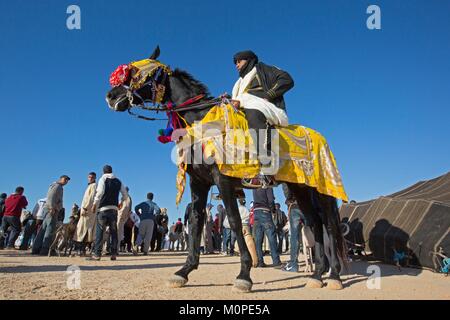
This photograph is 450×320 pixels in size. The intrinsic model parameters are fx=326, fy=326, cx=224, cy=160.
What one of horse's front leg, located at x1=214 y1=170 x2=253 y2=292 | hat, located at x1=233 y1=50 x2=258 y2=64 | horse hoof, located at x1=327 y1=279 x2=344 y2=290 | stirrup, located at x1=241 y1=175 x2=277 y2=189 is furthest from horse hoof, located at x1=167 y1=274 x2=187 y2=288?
hat, located at x1=233 y1=50 x2=258 y2=64

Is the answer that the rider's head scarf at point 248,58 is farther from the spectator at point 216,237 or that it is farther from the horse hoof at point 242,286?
the spectator at point 216,237

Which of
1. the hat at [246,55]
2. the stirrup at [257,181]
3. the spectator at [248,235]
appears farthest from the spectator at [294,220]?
the hat at [246,55]

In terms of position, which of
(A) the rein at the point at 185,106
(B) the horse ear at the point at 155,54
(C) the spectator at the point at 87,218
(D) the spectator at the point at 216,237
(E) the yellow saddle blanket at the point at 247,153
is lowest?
(D) the spectator at the point at 216,237

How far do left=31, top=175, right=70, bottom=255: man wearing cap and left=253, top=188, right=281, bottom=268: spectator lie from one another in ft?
21.6

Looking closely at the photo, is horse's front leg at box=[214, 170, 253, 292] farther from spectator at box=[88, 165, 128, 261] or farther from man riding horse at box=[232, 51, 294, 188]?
spectator at box=[88, 165, 128, 261]

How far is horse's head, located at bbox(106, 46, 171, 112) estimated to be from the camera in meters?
4.91

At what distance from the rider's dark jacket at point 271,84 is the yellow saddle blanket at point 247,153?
506 millimetres

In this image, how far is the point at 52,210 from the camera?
10.6 meters

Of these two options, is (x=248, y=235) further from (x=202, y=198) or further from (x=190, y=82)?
(x=190, y=82)

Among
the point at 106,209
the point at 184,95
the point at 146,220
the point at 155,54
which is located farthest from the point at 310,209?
the point at 146,220

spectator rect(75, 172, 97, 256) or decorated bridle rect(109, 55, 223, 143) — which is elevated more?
decorated bridle rect(109, 55, 223, 143)

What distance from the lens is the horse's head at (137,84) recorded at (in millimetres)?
4914

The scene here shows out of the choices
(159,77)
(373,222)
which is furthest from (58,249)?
(373,222)

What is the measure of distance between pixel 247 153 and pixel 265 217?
4580 mm
